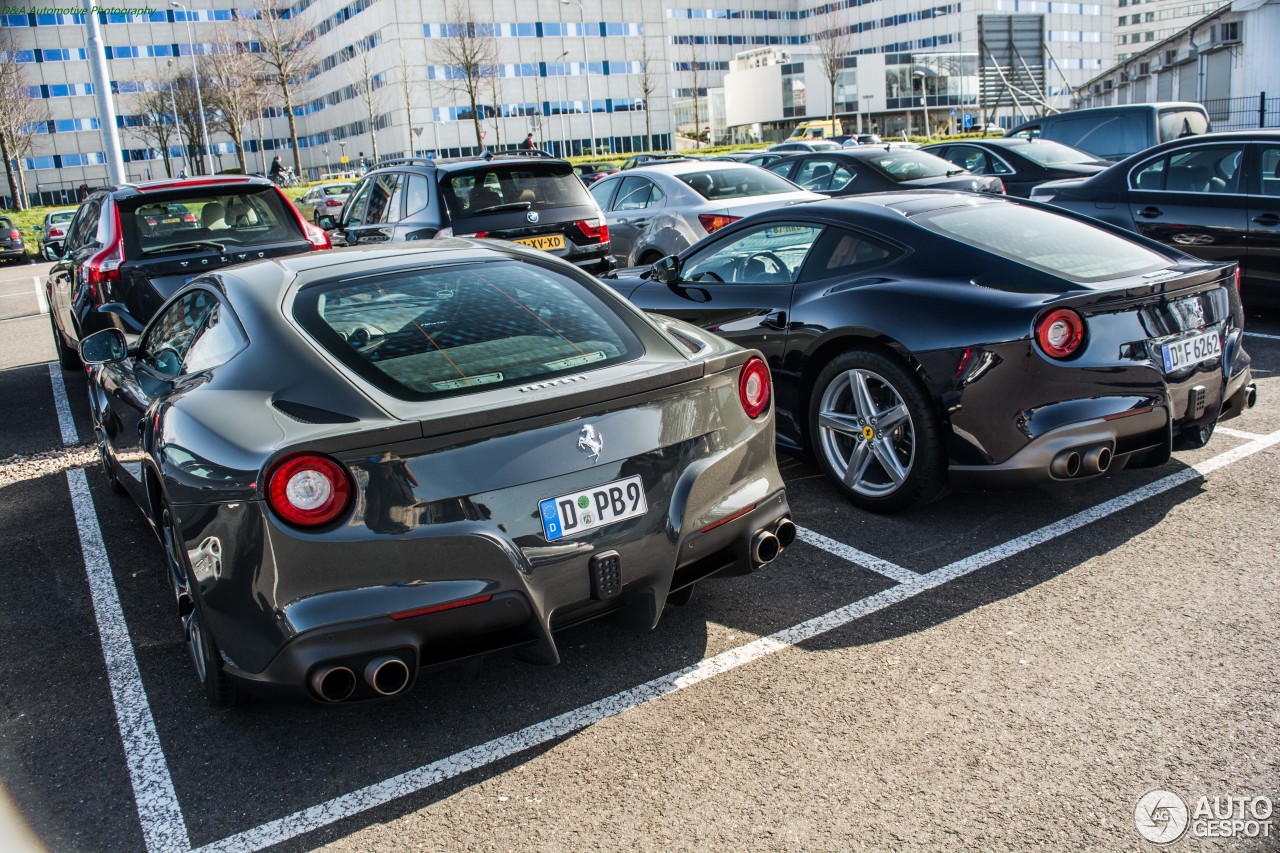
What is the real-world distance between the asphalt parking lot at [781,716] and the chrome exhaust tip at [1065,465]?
34cm

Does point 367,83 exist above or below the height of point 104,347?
above

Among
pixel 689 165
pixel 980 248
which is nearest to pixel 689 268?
pixel 980 248

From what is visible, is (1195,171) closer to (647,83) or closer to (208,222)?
(208,222)

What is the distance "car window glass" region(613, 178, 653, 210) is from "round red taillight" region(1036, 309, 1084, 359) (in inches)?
319

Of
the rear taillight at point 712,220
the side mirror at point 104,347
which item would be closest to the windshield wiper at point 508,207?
the rear taillight at point 712,220

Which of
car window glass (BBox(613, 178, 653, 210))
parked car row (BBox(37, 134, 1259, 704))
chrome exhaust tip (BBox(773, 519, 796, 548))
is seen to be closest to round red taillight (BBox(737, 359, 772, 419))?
parked car row (BBox(37, 134, 1259, 704))

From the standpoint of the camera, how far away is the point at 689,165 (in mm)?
12094

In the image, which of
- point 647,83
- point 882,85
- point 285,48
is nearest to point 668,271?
point 285,48

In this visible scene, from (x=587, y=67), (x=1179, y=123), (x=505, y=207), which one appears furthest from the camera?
(x=587, y=67)

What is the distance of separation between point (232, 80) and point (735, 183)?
2319 inches

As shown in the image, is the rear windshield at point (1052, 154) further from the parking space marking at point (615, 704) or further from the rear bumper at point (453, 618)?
the rear bumper at point (453, 618)

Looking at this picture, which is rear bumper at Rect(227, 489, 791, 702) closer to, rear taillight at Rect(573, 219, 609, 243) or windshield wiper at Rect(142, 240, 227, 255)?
windshield wiper at Rect(142, 240, 227, 255)

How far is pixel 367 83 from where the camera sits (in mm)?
73375

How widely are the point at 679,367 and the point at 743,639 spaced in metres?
1.05
